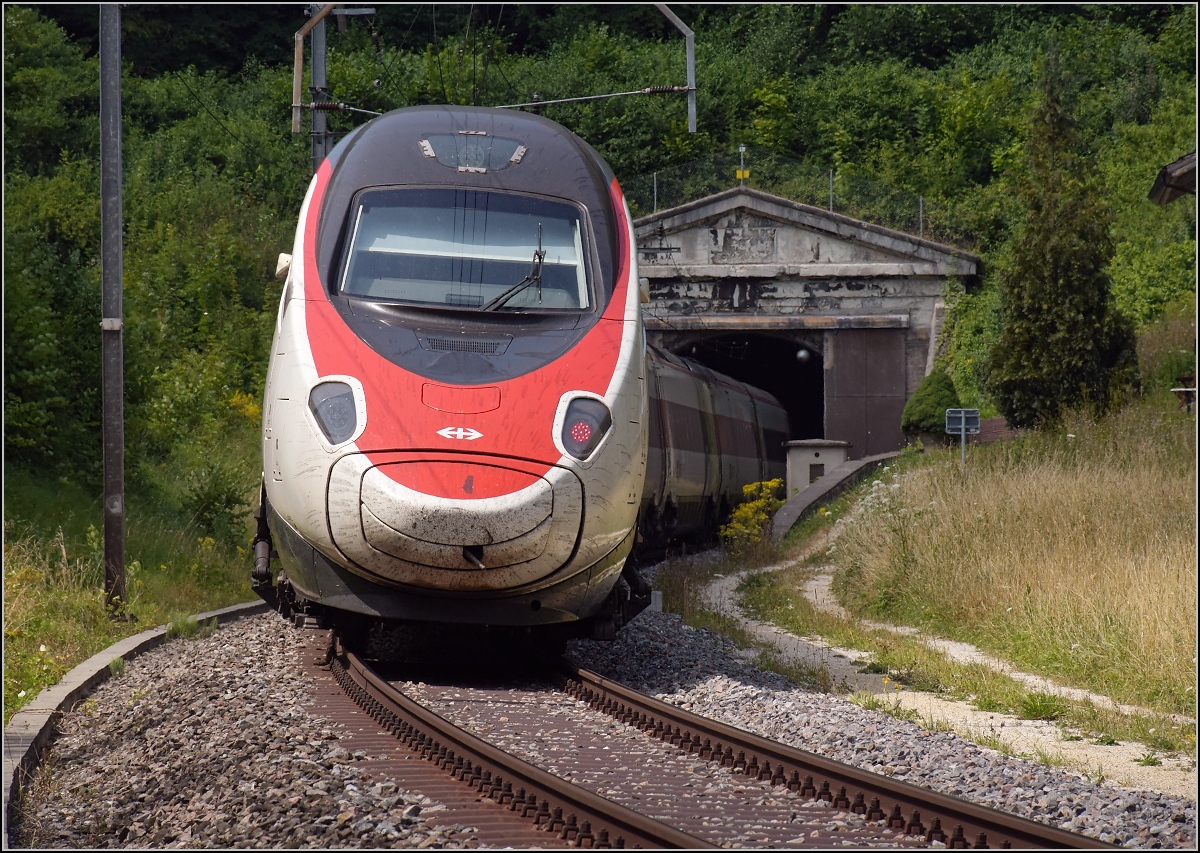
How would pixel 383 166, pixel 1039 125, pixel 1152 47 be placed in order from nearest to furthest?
pixel 383 166
pixel 1039 125
pixel 1152 47

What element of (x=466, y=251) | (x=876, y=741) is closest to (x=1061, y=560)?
(x=876, y=741)

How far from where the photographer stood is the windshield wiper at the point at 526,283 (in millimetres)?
8383

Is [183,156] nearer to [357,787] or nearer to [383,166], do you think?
[383,166]

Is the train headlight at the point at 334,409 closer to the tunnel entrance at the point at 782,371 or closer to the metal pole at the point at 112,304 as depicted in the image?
the metal pole at the point at 112,304

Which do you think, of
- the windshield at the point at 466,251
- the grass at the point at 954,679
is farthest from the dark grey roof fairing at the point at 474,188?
the grass at the point at 954,679

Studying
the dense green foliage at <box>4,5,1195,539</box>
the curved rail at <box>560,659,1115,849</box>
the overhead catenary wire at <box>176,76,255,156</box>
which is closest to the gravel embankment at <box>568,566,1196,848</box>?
the curved rail at <box>560,659,1115,849</box>

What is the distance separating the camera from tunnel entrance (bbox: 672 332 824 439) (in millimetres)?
39094

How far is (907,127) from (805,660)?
42.8 metres

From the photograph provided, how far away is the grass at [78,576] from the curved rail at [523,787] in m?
2.49

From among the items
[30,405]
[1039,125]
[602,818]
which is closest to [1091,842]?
[602,818]

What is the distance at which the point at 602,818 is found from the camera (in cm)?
480

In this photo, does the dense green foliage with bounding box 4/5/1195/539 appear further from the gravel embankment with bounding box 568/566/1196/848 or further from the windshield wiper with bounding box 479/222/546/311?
the gravel embankment with bounding box 568/566/1196/848

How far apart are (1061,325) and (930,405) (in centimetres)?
405

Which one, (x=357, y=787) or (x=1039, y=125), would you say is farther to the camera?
(x=1039, y=125)
